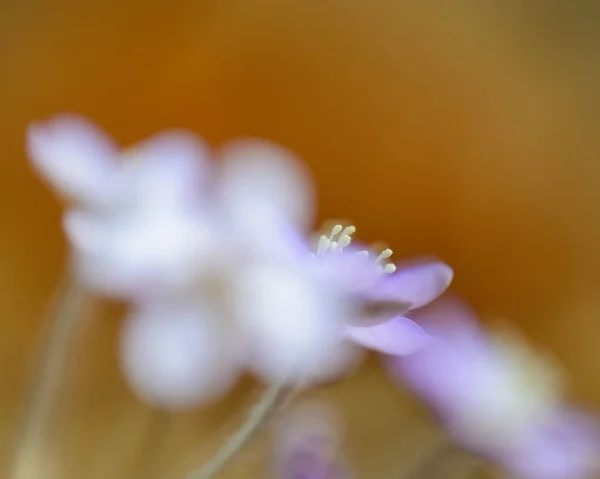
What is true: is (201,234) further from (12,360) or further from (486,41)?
(486,41)

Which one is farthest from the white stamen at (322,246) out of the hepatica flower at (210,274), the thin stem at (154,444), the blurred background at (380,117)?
the blurred background at (380,117)

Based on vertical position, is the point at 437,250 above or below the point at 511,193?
below

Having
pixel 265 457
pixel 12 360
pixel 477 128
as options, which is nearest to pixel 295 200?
pixel 265 457

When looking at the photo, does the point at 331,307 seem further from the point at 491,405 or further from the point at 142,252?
the point at 491,405

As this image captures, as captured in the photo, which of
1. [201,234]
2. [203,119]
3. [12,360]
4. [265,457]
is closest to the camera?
[201,234]

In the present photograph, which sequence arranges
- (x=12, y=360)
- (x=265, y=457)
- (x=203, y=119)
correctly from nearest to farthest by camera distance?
(x=265, y=457) < (x=12, y=360) < (x=203, y=119)

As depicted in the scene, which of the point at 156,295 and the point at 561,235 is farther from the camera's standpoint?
the point at 561,235
